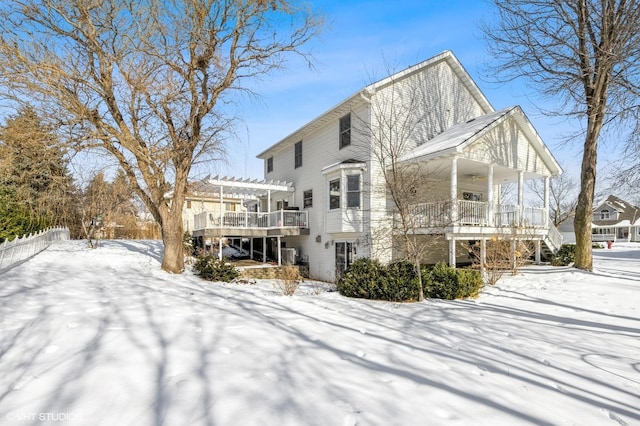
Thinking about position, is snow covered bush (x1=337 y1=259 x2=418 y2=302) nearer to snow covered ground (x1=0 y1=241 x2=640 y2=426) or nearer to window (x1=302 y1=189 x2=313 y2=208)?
snow covered ground (x1=0 y1=241 x2=640 y2=426)

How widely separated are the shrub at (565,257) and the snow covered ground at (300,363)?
804 cm

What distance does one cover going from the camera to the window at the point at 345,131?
16547 mm

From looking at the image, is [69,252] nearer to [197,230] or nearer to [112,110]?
[197,230]

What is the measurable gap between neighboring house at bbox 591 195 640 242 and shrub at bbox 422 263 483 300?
52497 millimetres

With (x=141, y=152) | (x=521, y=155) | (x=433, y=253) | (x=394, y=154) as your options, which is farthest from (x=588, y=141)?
(x=141, y=152)

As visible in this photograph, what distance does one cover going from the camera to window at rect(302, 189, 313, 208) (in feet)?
62.5

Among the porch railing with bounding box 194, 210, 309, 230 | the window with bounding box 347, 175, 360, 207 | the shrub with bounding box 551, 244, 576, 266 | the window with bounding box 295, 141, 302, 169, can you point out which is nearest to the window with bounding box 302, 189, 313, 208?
the porch railing with bounding box 194, 210, 309, 230

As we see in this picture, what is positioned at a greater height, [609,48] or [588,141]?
[609,48]

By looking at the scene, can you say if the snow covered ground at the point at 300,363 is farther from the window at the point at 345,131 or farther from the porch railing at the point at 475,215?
the window at the point at 345,131

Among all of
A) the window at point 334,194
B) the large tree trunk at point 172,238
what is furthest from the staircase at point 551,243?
the large tree trunk at point 172,238

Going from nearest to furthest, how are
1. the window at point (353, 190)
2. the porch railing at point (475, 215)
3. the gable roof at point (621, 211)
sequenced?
the porch railing at point (475, 215) < the window at point (353, 190) < the gable roof at point (621, 211)

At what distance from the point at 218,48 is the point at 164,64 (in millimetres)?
1924

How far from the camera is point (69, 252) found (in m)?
16.6

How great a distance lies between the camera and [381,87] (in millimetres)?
15227
